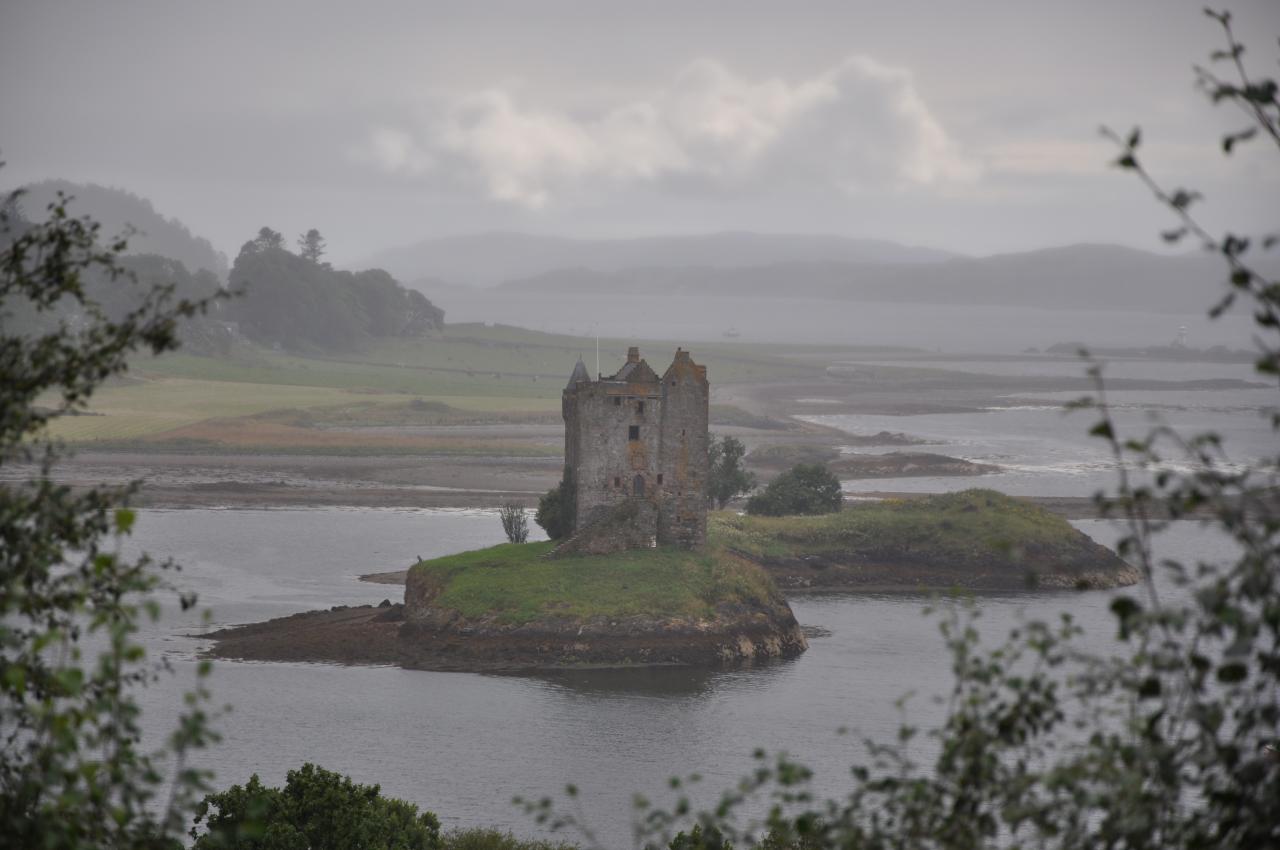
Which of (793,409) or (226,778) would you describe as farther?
(793,409)

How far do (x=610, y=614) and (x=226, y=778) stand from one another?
19052 mm

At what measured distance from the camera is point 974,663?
13.2 meters

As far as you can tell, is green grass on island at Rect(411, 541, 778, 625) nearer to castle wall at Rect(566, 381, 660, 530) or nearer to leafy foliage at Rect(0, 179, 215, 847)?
castle wall at Rect(566, 381, 660, 530)

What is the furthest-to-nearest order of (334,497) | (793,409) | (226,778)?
(793,409), (334,497), (226,778)

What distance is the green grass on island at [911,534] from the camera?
260 ft

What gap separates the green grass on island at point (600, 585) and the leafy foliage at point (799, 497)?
945 inches

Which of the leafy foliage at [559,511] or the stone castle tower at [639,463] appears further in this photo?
the leafy foliage at [559,511]

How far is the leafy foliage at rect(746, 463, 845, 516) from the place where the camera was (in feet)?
285

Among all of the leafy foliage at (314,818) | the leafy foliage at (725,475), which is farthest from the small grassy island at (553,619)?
the leafy foliage at (314,818)

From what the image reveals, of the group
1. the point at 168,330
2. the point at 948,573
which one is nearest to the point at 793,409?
the point at 948,573

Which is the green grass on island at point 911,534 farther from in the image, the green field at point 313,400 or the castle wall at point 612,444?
the green field at point 313,400

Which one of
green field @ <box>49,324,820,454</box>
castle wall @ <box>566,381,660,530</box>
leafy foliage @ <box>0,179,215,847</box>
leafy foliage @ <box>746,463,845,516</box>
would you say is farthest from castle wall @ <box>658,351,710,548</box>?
green field @ <box>49,324,820,454</box>

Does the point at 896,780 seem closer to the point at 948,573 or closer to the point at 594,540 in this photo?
the point at 594,540

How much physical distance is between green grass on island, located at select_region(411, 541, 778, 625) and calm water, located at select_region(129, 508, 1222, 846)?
124 inches
